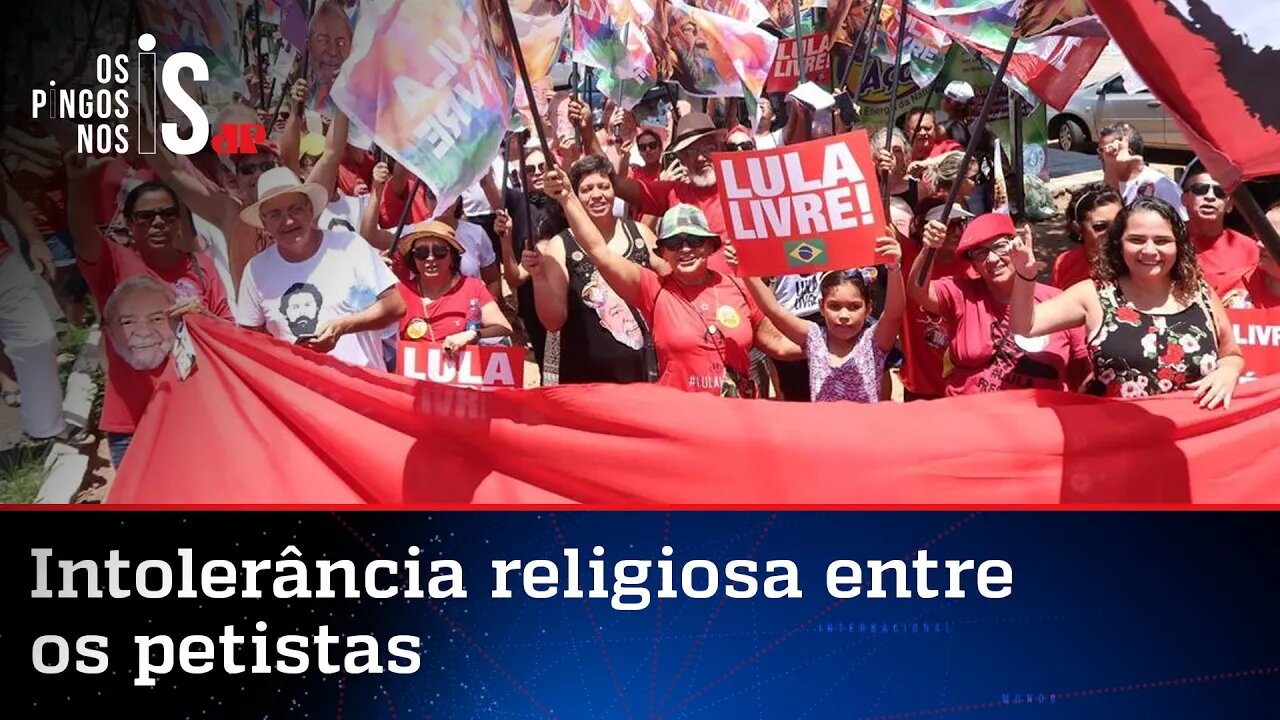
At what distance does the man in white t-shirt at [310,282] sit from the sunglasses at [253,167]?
2 centimetres

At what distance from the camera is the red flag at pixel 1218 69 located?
3.39 metres

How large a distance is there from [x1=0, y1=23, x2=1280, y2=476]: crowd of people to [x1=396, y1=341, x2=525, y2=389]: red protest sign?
46 mm

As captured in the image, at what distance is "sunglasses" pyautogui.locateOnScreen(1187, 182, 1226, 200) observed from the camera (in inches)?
169

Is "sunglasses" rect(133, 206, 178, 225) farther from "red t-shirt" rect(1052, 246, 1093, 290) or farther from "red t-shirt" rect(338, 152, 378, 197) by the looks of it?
"red t-shirt" rect(1052, 246, 1093, 290)

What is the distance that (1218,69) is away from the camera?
341cm

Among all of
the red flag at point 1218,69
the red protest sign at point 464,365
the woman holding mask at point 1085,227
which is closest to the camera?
the red flag at point 1218,69

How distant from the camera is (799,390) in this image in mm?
4113

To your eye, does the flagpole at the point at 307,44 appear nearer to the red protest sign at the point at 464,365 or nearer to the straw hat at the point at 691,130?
the red protest sign at the point at 464,365

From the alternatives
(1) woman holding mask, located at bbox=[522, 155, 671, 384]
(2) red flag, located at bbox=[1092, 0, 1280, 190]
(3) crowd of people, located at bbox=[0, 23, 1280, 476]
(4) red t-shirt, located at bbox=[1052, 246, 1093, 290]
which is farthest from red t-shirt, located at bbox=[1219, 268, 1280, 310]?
(1) woman holding mask, located at bbox=[522, 155, 671, 384]

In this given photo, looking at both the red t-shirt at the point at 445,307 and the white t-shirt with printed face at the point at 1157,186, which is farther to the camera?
the white t-shirt with printed face at the point at 1157,186

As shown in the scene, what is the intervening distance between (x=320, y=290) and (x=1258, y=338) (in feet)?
7.62

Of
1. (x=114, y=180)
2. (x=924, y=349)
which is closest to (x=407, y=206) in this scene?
(x=114, y=180)

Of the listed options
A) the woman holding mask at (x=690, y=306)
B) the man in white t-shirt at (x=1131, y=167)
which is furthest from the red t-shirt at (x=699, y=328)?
the man in white t-shirt at (x=1131, y=167)

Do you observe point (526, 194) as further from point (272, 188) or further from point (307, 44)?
point (272, 188)
